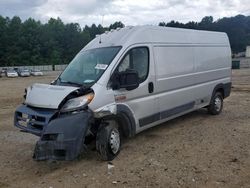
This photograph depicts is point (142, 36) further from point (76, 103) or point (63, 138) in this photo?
point (63, 138)

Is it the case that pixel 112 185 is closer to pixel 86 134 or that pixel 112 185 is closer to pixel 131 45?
pixel 86 134

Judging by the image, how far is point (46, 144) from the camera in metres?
5.38

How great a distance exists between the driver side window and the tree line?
87.4m

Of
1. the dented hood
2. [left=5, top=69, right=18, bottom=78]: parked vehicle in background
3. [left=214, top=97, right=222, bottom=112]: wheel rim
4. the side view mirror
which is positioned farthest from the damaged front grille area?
[left=5, top=69, right=18, bottom=78]: parked vehicle in background

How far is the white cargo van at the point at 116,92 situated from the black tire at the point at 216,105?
74 centimetres

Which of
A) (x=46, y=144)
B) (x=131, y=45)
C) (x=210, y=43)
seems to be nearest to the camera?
(x=46, y=144)

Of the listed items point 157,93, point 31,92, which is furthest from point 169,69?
point 31,92

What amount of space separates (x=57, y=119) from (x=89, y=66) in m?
1.58

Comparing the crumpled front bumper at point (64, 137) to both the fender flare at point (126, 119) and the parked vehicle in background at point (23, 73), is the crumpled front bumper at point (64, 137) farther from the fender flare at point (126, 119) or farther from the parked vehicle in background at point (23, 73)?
the parked vehicle in background at point (23, 73)

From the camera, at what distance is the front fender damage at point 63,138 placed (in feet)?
17.4

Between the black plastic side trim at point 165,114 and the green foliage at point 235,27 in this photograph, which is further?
the green foliage at point 235,27

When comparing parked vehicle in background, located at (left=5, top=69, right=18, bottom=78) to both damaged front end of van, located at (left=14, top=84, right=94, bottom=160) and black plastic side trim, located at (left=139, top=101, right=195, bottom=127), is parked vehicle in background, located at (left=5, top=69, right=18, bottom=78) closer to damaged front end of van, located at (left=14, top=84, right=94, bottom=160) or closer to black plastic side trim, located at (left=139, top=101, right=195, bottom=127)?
black plastic side trim, located at (left=139, top=101, right=195, bottom=127)

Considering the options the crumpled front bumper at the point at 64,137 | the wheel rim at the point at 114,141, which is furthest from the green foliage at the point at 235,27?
the crumpled front bumper at the point at 64,137

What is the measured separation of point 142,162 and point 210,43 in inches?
203
